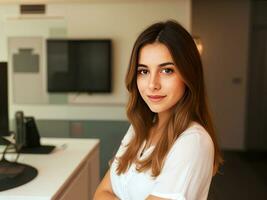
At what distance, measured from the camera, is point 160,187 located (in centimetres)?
98

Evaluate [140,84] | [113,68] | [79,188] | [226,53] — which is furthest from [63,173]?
[226,53]

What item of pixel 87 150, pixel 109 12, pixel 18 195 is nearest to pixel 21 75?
pixel 109 12

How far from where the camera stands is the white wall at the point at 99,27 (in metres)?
3.79

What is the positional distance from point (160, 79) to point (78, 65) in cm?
296

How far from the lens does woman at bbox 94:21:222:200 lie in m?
0.96

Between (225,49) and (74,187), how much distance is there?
4.20 meters

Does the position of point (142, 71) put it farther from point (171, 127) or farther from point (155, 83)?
point (171, 127)

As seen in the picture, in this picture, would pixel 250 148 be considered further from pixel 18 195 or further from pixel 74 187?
pixel 18 195

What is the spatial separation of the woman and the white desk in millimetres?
428

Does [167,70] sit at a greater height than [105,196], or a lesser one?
greater

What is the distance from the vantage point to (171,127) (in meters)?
1.09

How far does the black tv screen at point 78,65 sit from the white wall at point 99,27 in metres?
0.10

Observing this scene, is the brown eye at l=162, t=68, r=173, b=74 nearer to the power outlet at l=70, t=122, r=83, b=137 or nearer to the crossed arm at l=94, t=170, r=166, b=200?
the crossed arm at l=94, t=170, r=166, b=200

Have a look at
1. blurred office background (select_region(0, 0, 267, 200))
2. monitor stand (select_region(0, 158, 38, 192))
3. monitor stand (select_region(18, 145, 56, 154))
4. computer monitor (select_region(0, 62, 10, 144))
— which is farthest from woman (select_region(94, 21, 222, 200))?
blurred office background (select_region(0, 0, 267, 200))
